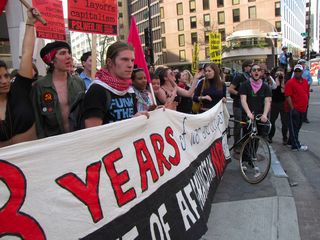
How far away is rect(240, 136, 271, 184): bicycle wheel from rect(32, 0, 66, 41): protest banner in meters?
3.44

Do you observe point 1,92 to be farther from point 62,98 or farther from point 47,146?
point 47,146

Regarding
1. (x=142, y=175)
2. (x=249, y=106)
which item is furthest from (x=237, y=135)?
(x=142, y=175)

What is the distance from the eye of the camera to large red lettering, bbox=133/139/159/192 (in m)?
3.05

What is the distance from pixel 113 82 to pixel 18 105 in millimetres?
748

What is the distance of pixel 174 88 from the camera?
20.5 ft

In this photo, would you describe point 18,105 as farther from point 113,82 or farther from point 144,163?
point 144,163

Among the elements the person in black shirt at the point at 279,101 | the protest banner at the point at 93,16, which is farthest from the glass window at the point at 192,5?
the protest banner at the point at 93,16

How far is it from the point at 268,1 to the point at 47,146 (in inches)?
2580

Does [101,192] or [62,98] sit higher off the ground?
[62,98]

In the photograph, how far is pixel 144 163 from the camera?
10.2ft

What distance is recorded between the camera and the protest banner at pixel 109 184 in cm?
212

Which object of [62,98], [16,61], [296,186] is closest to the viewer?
[62,98]

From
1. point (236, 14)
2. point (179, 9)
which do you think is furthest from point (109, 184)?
point (179, 9)

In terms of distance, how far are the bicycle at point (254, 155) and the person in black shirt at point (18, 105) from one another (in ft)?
11.7
